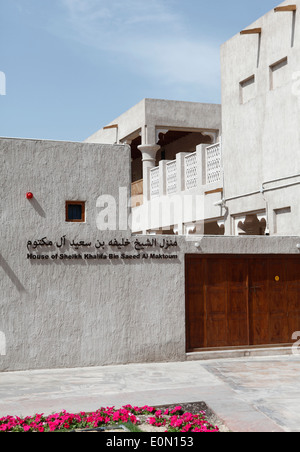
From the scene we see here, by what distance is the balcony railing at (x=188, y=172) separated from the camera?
59.8ft

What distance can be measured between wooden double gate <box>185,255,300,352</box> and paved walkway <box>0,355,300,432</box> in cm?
72

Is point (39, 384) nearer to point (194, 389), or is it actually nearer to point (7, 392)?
point (7, 392)

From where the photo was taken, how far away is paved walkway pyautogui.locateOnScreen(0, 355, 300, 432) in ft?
25.3

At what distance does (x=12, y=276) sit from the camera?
429 inches

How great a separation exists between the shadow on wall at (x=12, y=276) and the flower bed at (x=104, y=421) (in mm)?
3782

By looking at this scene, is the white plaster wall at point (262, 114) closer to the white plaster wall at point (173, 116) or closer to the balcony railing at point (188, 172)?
the balcony railing at point (188, 172)

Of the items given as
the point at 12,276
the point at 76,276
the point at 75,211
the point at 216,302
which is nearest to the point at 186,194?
the point at 216,302

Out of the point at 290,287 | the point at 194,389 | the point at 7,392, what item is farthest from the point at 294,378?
the point at 7,392

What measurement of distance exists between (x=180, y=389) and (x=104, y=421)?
2270mm

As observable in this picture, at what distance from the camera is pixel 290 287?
41.5 feet

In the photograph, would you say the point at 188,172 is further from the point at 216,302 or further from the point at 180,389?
the point at 180,389

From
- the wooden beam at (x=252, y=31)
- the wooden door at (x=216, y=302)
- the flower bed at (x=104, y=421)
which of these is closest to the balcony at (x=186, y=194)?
the wooden beam at (x=252, y=31)

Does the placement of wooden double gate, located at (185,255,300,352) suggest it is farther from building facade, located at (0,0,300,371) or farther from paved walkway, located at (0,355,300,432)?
paved walkway, located at (0,355,300,432)

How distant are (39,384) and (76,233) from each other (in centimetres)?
307
